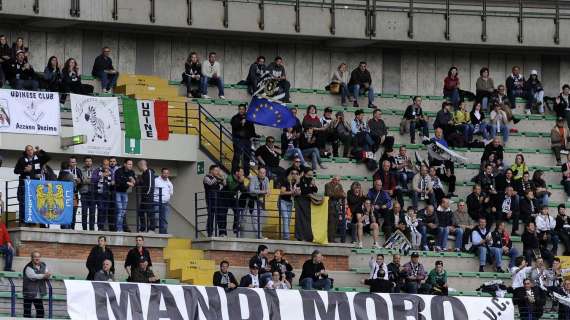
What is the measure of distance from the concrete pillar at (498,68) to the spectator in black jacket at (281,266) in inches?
544

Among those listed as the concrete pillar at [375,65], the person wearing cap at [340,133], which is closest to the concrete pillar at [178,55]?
the concrete pillar at [375,65]

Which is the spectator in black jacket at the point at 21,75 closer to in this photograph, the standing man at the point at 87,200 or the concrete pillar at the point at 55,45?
the standing man at the point at 87,200

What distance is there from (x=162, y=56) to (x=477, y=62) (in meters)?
8.10

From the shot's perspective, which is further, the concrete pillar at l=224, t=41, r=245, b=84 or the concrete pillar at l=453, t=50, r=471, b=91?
the concrete pillar at l=453, t=50, r=471, b=91

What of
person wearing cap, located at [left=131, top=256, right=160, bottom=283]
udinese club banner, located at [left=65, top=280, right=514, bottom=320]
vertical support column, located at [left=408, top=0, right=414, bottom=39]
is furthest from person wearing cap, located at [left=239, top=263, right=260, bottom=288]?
vertical support column, located at [left=408, top=0, right=414, bottom=39]

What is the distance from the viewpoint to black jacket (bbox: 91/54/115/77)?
41594 mm

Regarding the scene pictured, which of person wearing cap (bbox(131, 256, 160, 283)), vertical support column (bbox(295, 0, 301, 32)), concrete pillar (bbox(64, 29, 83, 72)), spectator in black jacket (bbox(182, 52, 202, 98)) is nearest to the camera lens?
person wearing cap (bbox(131, 256, 160, 283))

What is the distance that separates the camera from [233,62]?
46031 mm

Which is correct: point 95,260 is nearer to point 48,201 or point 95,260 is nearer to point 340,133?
point 48,201

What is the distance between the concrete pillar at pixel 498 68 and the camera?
48344 millimetres

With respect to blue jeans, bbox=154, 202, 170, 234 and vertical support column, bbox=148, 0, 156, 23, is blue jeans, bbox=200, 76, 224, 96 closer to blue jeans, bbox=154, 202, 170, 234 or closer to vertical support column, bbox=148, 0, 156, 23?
vertical support column, bbox=148, 0, 156, 23

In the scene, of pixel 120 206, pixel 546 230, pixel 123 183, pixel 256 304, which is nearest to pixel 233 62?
pixel 546 230

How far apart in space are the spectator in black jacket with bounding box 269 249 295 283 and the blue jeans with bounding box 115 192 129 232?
9.61 feet

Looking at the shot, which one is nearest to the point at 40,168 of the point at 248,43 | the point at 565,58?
the point at 248,43
